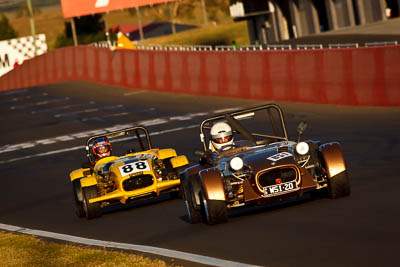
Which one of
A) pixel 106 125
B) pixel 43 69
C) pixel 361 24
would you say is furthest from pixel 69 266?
pixel 361 24

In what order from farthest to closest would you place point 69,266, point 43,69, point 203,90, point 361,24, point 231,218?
point 361,24 → point 43,69 → point 203,90 → point 231,218 → point 69,266

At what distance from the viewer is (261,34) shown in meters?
76.2

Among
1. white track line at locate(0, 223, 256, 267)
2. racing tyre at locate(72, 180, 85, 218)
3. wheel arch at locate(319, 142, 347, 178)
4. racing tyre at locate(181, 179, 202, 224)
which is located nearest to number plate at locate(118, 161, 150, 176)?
racing tyre at locate(72, 180, 85, 218)

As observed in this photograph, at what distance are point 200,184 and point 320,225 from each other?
85.2 inches

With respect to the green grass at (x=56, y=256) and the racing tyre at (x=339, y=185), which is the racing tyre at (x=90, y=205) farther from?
the racing tyre at (x=339, y=185)

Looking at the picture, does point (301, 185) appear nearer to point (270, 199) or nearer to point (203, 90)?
point (270, 199)

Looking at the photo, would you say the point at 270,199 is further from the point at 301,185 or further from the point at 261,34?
the point at 261,34

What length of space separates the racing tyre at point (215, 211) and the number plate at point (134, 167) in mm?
2999

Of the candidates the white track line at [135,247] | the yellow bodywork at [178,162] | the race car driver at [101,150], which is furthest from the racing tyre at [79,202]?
the yellow bodywork at [178,162]

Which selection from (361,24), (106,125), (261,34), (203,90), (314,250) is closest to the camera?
(314,250)

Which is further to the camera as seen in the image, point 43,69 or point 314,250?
point 43,69

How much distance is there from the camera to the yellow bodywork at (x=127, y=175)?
45.4ft

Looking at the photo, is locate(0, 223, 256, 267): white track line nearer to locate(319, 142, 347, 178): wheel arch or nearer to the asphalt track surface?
the asphalt track surface

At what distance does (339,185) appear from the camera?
11.3 metres
